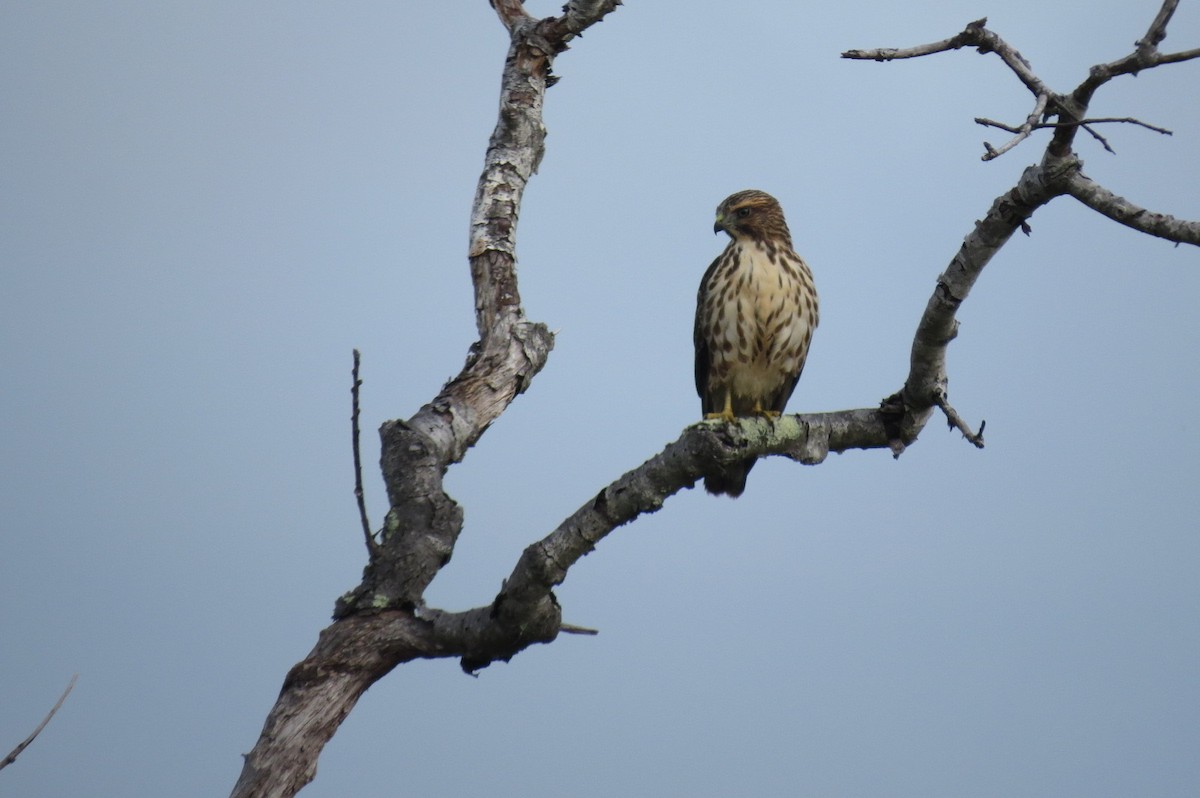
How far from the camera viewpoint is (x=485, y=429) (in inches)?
171

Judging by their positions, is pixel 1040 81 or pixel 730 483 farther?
pixel 730 483

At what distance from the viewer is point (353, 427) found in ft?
12.8

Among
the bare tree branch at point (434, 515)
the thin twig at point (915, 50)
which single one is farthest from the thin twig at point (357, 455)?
the thin twig at point (915, 50)

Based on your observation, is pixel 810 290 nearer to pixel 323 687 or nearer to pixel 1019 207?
pixel 1019 207

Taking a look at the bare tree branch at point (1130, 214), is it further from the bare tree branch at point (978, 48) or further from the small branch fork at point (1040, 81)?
the bare tree branch at point (978, 48)

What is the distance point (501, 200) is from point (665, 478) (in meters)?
1.55

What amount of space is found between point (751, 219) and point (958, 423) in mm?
2251

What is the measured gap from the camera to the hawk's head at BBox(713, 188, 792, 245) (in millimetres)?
6129

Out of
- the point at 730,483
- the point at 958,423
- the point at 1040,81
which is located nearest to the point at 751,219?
the point at 730,483

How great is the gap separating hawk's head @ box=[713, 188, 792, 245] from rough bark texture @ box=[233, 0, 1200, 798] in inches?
67.8

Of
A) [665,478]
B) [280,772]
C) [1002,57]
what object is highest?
[1002,57]

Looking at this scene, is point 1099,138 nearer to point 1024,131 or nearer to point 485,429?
point 1024,131

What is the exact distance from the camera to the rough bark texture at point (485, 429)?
349 cm

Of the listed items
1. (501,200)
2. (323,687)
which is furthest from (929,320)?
(323,687)
